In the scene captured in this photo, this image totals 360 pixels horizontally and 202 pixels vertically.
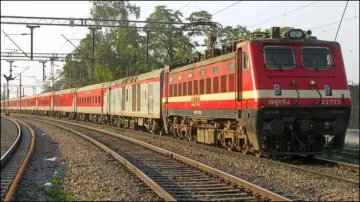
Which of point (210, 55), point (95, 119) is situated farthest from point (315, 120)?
point (95, 119)

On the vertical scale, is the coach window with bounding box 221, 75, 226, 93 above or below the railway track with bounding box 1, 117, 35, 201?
above

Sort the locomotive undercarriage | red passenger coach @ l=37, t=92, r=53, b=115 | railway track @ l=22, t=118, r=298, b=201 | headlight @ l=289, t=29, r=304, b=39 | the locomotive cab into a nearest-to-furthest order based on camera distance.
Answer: railway track @ l=22, t=118, r=298, b=201, the locomotive cab, headlight @ l=289, t=29, r=304, b=39, the locomotive undercarriage, red passenger coach @ l=37, t=92, r=53, b=115

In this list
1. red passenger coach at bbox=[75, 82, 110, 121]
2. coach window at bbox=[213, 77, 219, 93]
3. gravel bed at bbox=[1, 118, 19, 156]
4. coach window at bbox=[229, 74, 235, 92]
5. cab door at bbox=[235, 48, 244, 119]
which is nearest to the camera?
cab door at bbox=[235, 48, 244, 119]

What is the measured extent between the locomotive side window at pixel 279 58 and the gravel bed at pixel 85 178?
4868mm

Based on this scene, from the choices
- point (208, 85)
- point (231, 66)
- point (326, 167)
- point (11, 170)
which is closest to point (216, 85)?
point (208, 85)

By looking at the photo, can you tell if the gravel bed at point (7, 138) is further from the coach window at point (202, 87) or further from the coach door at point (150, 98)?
the coach window at point (202, 87)

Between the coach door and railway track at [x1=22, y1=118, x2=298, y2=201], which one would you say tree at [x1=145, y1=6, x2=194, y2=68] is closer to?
the coach door

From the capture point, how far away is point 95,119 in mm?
43500

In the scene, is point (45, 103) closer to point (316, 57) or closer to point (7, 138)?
point (7, 138)

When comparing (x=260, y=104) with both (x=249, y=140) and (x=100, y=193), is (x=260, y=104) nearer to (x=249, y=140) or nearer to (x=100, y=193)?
(x=249, y=140)

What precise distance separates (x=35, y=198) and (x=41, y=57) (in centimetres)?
3677

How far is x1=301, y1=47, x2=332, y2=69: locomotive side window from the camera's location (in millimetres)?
13094

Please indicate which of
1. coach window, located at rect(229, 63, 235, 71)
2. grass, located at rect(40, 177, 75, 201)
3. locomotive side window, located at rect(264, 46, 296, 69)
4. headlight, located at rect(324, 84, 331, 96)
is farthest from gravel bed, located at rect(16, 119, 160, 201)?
headlight, located at rect(324, 84, 331, 96)

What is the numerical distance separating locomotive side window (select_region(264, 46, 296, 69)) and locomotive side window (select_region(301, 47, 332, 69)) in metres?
0.38
